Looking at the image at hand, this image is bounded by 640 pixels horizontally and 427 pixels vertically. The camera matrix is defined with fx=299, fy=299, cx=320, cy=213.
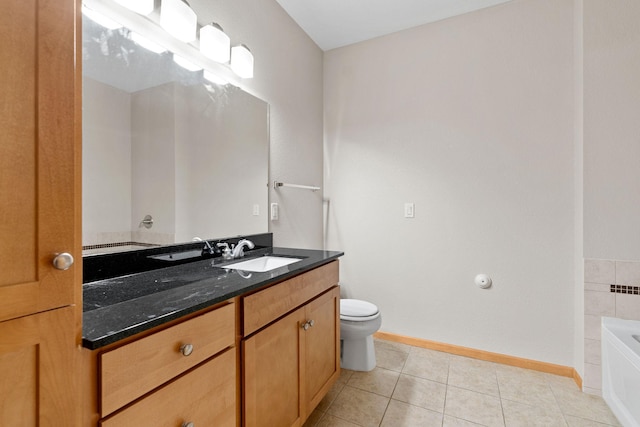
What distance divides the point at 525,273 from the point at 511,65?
147cm

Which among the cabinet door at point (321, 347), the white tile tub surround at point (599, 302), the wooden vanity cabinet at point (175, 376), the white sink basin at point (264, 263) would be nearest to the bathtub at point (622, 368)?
the white tile tub surround at point (599, 302)

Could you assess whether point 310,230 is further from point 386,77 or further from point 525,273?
point 525,273

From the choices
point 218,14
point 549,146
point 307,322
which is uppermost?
point 218,14

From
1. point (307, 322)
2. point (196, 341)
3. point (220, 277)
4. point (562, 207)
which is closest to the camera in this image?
point (196, 341)

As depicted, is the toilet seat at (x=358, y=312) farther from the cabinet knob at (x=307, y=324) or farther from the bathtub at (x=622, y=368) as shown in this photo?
the bathtub at (x=622, y=368)

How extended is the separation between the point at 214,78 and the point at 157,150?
→ 1.91ft

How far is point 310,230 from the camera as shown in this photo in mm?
2584

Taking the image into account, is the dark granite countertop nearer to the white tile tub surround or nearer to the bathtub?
the bathtub

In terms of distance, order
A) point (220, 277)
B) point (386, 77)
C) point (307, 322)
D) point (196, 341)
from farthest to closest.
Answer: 1. point (386, 77)
2. point (307, 322)
3. point (220, 277)
4. point (196, 341)

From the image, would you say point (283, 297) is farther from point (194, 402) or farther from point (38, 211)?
point (38, 211)

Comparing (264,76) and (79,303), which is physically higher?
(264,76)

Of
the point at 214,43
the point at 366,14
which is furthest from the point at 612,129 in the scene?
the point at 214,43

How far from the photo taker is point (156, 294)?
3.14 feet

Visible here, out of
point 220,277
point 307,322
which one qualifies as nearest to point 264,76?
point 220,277
